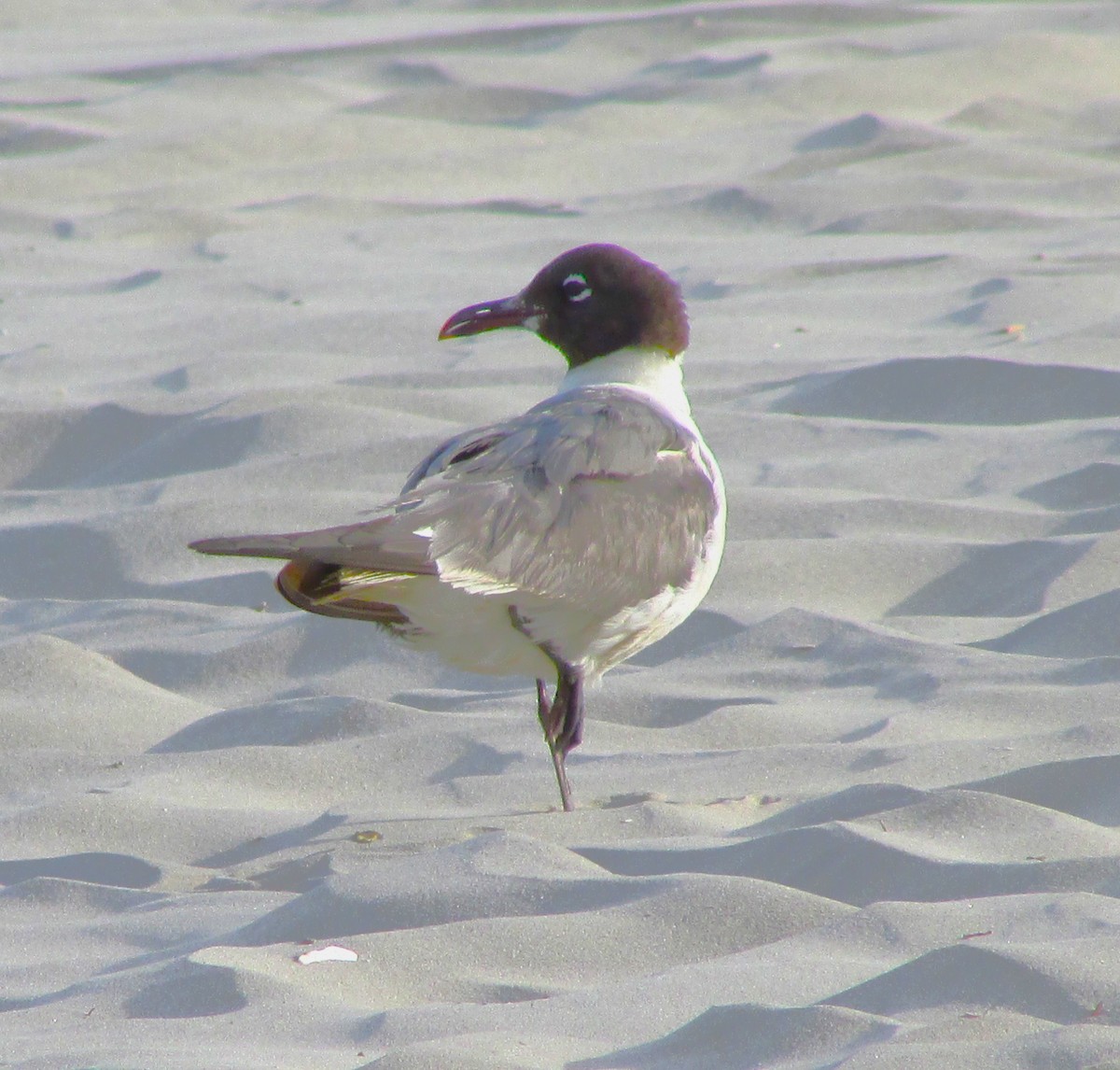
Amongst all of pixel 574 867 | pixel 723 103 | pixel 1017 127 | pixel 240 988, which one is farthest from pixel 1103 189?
pixel 240 988

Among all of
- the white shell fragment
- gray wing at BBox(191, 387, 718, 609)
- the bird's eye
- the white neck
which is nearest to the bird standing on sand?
gray wing at BBox(191, 387, 718, 609)

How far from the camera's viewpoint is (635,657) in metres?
5.15

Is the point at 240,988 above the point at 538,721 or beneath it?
above

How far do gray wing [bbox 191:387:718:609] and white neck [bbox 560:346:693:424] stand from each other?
35 centimetres

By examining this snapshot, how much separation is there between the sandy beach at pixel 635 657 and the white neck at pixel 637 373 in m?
0.60

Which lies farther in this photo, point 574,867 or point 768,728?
point 768,728

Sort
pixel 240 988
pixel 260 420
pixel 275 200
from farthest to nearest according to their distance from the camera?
pixel 275 200 → pixel 260 420 → pixel 240 988

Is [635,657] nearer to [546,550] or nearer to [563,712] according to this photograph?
[563,712]

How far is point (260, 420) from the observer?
6.58m

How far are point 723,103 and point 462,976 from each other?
8.66m

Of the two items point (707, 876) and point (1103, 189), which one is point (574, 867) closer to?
point (707, 876)

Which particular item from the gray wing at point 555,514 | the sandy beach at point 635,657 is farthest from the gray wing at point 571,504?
the sandy beach at point 635,657

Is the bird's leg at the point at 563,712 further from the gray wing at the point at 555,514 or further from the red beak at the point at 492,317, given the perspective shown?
the red beak at the point at 492,317

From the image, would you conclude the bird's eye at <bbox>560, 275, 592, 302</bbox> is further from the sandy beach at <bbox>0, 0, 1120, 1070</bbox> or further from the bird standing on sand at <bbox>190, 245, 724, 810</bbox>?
the sandy beach at <bbox>0, 0, 1120, 1070</bbox>
